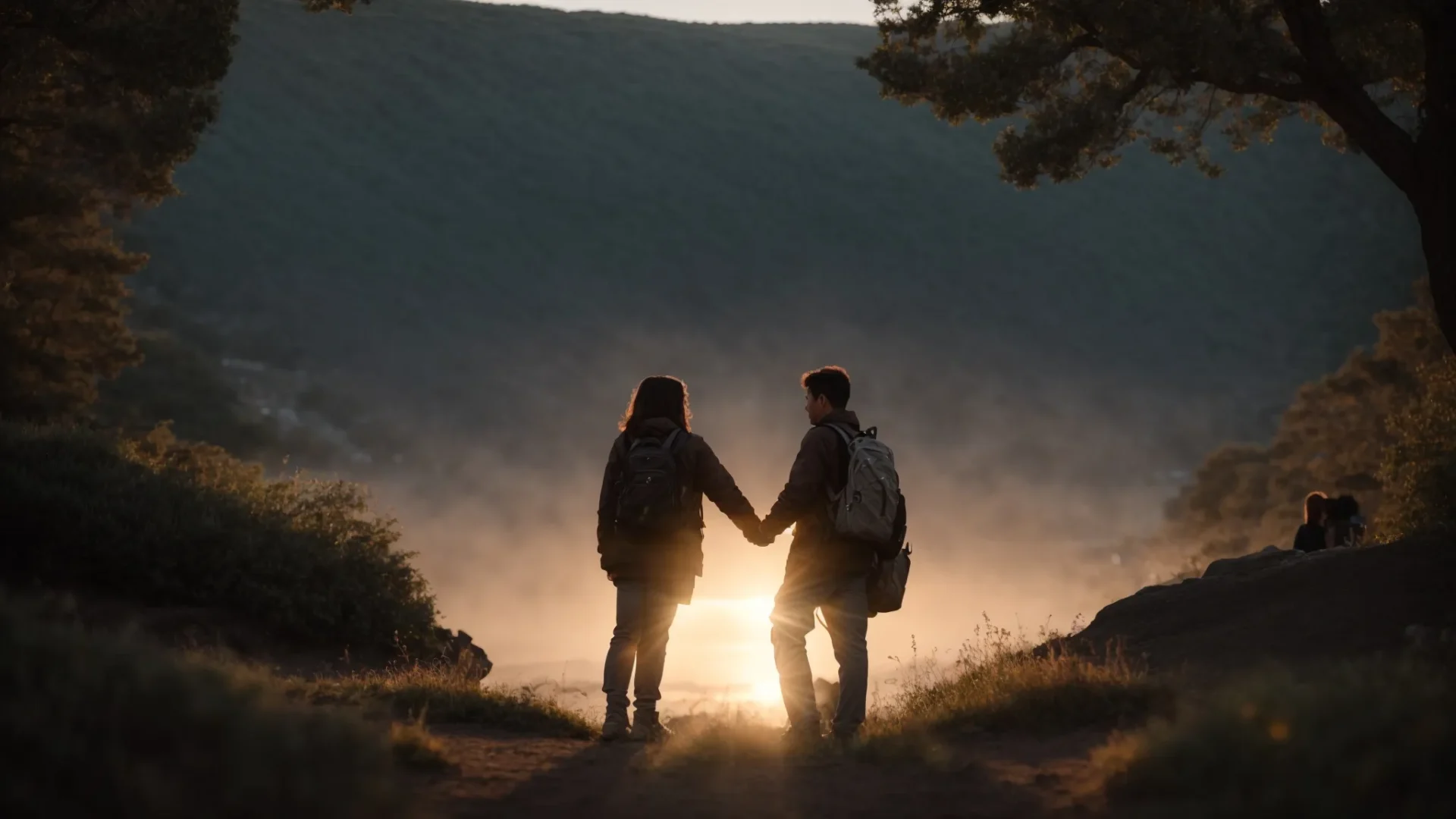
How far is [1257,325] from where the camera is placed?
136500 millimetres

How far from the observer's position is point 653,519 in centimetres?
861

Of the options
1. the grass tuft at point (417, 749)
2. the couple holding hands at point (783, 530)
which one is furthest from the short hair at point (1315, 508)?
the grass tuft at point (417, 749)

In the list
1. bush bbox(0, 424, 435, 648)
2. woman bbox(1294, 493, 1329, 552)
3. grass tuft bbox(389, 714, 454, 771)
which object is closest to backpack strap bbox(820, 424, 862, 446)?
grass tuft bbox(389, 714, 454, 771)

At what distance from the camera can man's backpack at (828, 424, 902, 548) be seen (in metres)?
8.30

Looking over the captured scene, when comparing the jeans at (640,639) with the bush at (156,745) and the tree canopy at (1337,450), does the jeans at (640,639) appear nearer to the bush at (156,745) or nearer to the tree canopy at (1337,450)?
the bush at (156,745)

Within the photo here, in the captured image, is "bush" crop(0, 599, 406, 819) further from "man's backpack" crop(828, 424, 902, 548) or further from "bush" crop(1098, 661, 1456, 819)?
"man's backpack" crop(828, 424, 902, 548)

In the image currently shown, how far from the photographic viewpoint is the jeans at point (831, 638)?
8484mm

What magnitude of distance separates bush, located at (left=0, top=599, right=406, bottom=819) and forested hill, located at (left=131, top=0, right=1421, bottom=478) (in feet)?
369

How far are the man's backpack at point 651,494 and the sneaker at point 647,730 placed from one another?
1.26 m

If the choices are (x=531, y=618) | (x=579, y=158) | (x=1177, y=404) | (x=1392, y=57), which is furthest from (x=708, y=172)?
(x=1392, y=57)

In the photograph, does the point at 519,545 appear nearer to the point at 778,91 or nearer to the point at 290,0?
the point at 778,91

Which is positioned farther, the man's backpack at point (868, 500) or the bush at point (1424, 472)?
the bush at point (1424, 472)

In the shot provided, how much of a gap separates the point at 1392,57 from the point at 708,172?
130805mm

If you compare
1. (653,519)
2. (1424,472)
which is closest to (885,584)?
(653,519)
